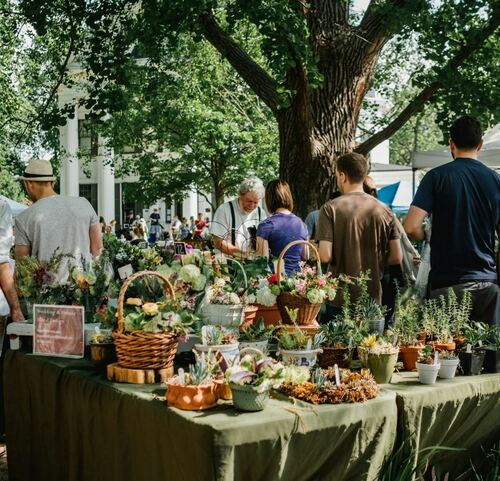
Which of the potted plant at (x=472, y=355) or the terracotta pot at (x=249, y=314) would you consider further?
the terracotta pot at (x=249, y=314)

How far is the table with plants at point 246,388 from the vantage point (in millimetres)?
2334

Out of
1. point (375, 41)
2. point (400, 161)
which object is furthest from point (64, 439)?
point (400, 161)

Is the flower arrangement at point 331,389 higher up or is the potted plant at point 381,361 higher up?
the potted plant at point 381,361

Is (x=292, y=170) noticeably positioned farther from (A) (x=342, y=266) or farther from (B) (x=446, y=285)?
(B) (x=446, y=285)

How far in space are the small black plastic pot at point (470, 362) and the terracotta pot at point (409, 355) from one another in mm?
180

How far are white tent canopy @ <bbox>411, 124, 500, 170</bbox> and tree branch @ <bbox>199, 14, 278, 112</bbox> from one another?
2094mm

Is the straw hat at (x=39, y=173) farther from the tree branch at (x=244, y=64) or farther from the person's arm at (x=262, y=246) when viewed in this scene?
the tree branch at (x=244, y=64)

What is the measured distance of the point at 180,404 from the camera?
93.4 inches

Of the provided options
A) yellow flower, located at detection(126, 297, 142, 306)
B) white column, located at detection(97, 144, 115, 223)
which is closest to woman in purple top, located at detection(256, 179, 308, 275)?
yellow flower, located at detection(126, 297, 142, 306)

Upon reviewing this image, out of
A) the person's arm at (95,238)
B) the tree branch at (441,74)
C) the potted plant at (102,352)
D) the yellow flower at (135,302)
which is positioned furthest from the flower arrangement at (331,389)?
the tree branch at (441,74)

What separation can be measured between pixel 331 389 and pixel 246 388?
0.34 m

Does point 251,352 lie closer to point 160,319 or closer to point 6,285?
point 160,319

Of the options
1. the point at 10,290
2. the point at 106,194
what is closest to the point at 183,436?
the point at 10,290

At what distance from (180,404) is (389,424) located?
2.49ft
